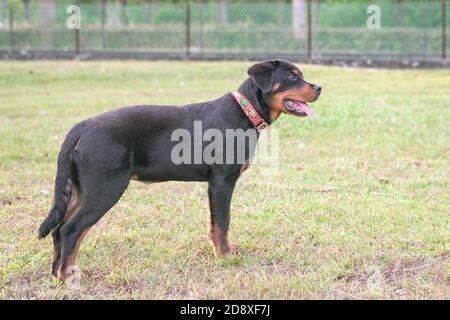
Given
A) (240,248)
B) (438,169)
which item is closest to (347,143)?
(438,169)

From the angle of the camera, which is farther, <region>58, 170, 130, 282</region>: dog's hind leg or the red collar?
the red collar

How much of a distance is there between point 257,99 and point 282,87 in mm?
196

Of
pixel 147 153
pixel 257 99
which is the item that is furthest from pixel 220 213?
pixel 257 99

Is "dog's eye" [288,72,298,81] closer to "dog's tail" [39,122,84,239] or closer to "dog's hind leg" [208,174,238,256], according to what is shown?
"dog's hind leg" [208,174,238,256]

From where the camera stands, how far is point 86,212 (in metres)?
4.12

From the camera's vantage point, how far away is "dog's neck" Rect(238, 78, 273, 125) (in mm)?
4695

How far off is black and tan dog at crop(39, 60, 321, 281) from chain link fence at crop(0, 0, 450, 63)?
49.2 ft

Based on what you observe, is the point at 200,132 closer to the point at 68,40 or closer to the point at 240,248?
the point at 240,248

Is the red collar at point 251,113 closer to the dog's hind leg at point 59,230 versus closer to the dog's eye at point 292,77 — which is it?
the dog's eye at point 292,77

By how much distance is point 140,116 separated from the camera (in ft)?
14.5

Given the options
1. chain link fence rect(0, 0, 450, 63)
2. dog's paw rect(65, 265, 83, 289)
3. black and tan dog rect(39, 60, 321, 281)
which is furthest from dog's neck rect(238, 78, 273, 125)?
chain link fence rect(0, 0, 450, 63)

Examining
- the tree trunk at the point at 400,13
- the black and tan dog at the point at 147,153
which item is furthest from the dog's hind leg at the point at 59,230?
the tree trunk at the point at 400,13

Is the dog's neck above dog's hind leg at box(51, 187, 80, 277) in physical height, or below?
above
